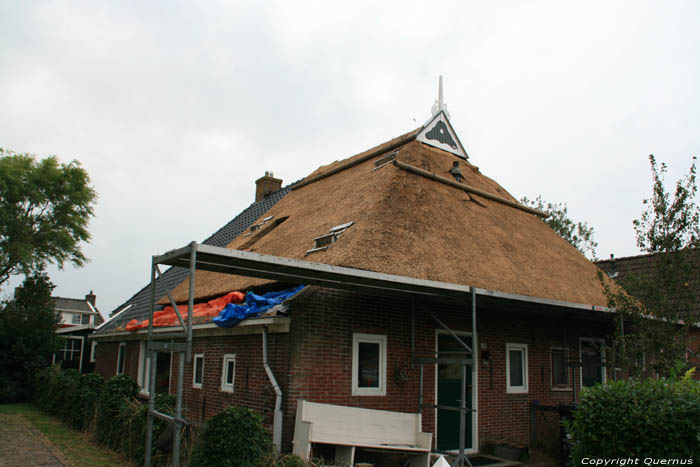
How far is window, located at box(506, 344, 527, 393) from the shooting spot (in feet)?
39.2

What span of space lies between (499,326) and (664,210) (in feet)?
13.4

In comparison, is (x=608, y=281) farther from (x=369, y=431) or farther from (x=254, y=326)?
(x=254, y=326)

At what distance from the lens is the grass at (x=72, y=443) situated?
10.1m

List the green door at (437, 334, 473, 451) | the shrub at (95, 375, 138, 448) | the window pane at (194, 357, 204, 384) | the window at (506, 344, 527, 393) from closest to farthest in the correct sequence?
the green door at (437, 334, 473, 451) → the shrub at (95, 375, 138, 448) → the window pane at (194, 357, 204, 384) → the window at (506, 344, 527, 393)

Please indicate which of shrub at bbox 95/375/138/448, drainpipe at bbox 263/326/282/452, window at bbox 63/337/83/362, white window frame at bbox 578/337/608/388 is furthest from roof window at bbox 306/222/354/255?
window at bbox 63/337/83/362

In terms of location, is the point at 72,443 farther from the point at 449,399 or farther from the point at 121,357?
the point at 449,399

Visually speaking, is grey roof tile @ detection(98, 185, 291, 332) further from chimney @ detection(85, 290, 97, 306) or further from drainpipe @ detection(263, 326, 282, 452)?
chimney @ detection(85, 290, 97, 306)

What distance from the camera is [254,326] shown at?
9.49 meters

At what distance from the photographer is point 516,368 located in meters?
12.3

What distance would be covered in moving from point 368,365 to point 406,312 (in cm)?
128

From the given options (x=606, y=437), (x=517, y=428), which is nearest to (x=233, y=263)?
(x=606, y=437)

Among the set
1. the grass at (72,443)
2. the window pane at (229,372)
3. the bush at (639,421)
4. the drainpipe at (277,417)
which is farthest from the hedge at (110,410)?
the bush at (639,421)

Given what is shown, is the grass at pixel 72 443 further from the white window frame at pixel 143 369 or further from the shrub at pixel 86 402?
the white window frame at pixel 143 369

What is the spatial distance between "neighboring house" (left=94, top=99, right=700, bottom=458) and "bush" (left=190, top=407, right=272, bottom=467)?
1.27 meters
